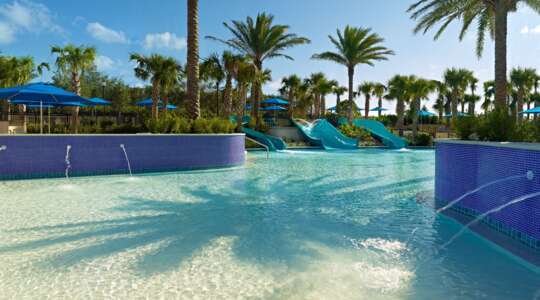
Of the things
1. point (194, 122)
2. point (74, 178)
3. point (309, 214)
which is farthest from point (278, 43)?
point (309, 214)

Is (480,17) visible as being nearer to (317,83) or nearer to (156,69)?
(156,69)

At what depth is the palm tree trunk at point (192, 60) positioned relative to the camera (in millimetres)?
14203

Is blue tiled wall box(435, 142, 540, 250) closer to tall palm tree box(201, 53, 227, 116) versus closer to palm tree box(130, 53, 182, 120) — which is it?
tall palm tree box(201, 53, 227, 116)

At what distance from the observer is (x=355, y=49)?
2961 cm

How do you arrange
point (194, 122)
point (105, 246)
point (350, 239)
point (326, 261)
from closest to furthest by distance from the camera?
point (326, 261), point (105, 246), point (350, 239), point (194, 122)

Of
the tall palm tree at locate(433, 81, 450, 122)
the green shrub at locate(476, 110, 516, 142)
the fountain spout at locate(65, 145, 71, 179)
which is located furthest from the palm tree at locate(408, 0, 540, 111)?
the tall palm tree at locate(433, 81, 450, 122)

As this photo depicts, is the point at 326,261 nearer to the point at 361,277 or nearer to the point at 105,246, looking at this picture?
the point at 361,277

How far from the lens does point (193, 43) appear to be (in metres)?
14.2

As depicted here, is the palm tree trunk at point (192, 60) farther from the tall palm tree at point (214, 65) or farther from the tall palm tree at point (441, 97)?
the tall palm tree at point (441, 97)

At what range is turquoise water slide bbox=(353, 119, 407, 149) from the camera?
25875mm

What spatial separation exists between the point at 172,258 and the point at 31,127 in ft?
66.6

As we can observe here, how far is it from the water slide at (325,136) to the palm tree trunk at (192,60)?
1191cm

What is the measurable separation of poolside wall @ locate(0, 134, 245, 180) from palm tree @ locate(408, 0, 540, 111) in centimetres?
862

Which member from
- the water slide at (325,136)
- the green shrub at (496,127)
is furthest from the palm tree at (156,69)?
the green shrub at (496,127)
